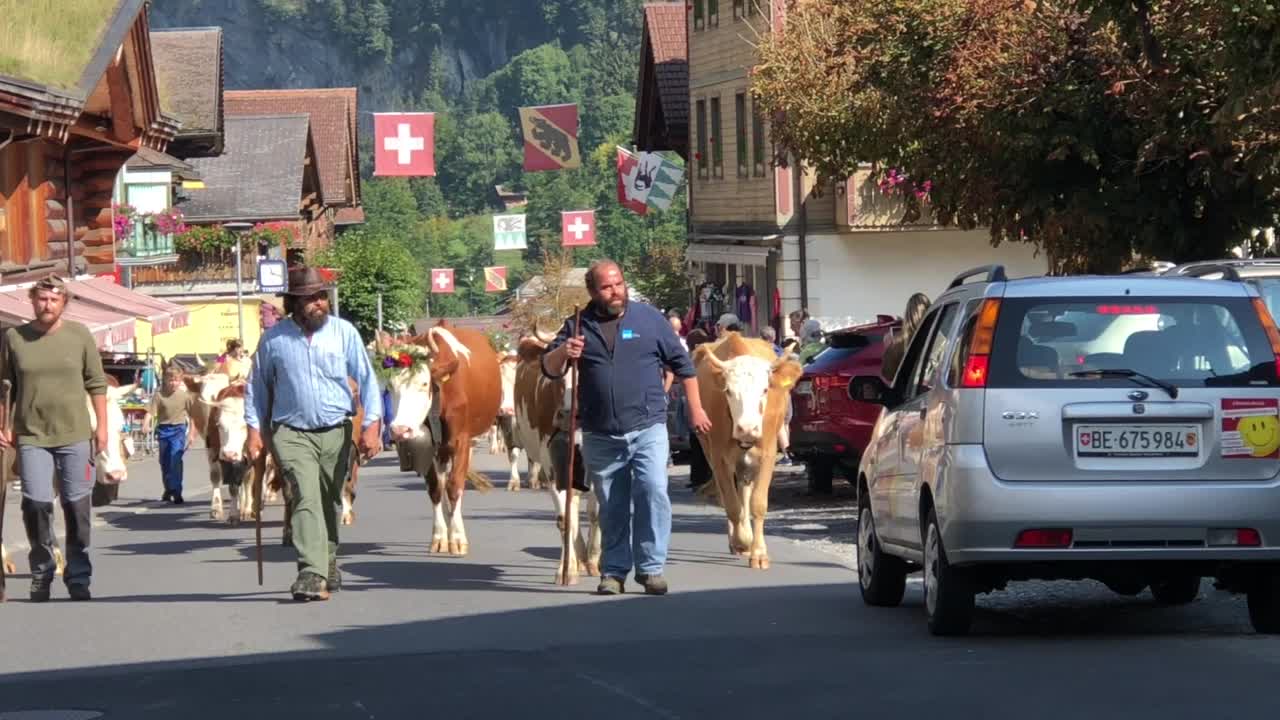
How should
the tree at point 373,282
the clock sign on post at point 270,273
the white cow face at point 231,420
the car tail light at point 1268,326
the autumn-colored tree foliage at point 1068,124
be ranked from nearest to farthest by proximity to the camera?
1. the car tail light at point 1268,326
2. the autumn-colored tree foliage at point 1068,124
3. the white cow face at point 231,420
4. the clock sign on post at point 270,273
5. the tree at point 373,282

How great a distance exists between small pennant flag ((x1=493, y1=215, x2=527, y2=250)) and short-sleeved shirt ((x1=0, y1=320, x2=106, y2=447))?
75800mm

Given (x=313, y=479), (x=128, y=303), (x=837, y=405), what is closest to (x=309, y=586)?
(x=313, y=479)

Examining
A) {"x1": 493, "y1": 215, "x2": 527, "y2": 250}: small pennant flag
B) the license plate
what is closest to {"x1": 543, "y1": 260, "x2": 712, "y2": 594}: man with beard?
the license plate

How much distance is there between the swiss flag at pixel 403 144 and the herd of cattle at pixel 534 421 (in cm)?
4616

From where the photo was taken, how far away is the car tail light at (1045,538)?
10500 mm

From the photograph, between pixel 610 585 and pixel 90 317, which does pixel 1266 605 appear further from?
pixel 90 317

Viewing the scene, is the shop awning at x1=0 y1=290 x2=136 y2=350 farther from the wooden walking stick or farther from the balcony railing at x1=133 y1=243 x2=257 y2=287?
the balcony railing at x1=133 y1=243 x2=257 y2=287

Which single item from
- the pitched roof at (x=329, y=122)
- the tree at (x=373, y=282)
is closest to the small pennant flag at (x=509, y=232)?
the pitched roof at (x=329, y=122)

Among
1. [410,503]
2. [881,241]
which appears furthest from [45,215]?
[881,241]

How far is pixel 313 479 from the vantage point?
13.9 m

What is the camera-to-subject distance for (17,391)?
14.8 metres

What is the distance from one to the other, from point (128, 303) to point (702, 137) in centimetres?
2161

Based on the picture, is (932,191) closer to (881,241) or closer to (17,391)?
(17,391)

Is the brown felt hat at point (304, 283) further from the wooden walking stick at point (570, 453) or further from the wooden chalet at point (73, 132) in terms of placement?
the wooden chalet at point (73, 132)
